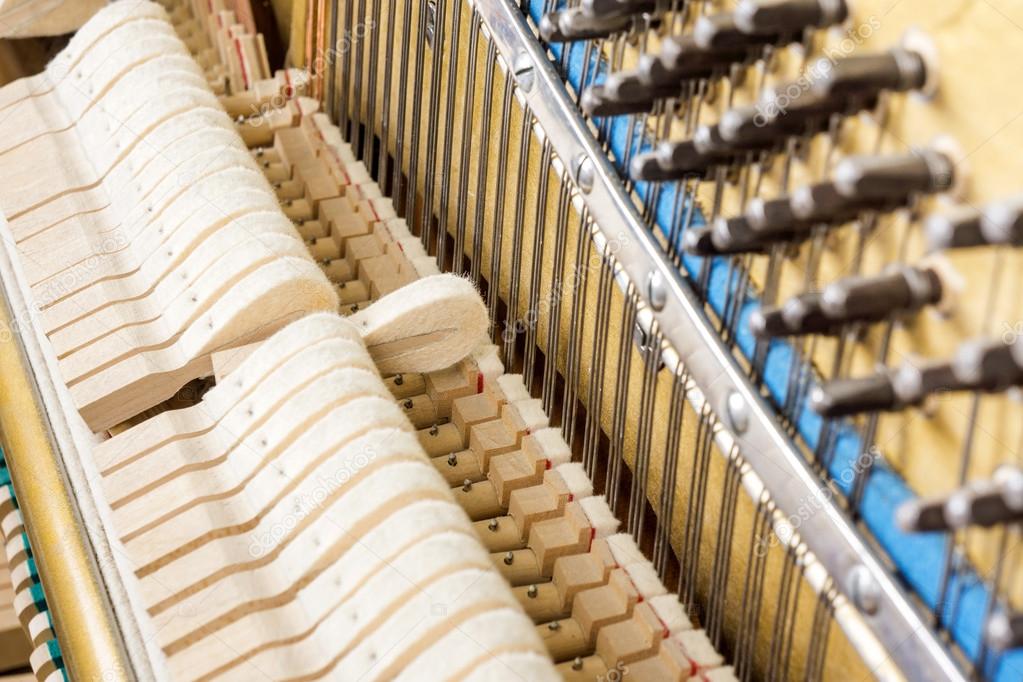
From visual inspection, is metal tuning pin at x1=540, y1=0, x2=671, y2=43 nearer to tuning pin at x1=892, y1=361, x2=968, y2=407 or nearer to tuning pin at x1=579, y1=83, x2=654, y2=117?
tuning pin at x1=579, y1=83, x2=654, y2=117

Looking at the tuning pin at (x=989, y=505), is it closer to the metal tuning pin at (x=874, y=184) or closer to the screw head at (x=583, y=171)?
the metal tuning pin at (x=874, y=184)

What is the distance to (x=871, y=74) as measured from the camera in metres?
1.28

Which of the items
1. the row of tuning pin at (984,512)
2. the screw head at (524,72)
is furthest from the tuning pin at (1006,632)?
the screw head at (524,72)

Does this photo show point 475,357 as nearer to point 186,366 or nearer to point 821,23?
point 186,366

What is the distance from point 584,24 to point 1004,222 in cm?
75

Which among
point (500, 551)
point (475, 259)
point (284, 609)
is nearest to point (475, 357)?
point (475, 259)

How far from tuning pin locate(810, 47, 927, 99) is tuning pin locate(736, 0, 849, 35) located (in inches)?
3.2

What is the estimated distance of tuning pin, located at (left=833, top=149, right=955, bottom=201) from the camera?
1.21 m

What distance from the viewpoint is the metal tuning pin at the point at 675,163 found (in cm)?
149

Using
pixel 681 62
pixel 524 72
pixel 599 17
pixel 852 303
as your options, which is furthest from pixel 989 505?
pixel 524 72

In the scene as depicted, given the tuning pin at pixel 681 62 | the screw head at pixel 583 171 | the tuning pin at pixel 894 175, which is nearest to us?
the tuning pin at pixel 894 175

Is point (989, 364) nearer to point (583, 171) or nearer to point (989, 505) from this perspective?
point (989, 505)

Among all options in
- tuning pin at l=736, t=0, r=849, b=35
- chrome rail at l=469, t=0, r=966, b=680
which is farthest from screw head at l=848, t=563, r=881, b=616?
tuning pin at l=736, t=0, r=849, b=35

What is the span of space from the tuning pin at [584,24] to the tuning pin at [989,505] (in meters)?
0.82
